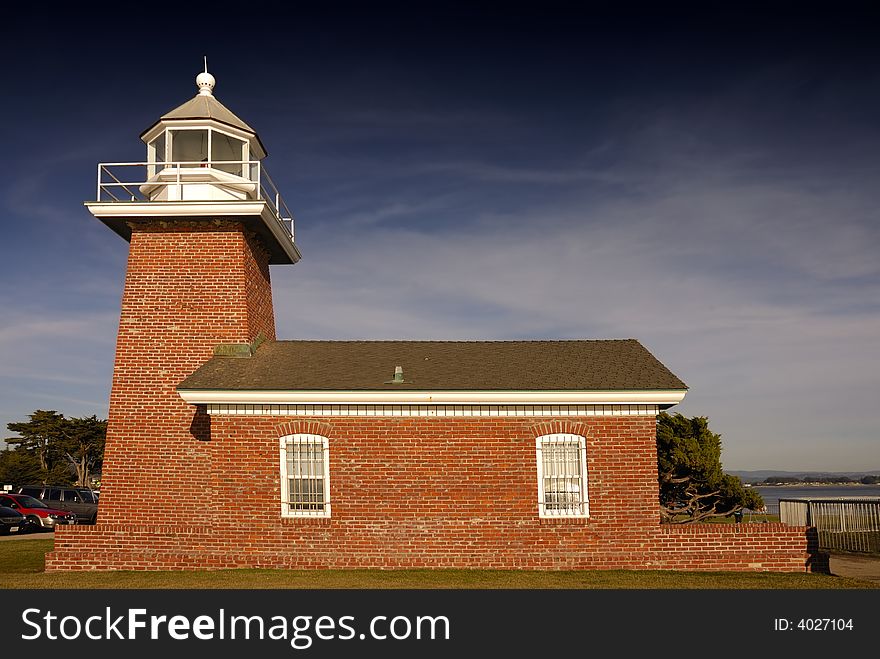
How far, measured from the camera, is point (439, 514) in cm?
1504

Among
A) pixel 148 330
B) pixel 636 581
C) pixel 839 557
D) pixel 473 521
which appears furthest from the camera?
pixel 148 330

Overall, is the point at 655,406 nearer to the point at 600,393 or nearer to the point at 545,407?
the point at 600,393

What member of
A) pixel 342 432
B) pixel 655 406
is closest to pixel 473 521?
pixel 342 432

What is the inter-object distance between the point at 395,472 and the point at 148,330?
6.56m

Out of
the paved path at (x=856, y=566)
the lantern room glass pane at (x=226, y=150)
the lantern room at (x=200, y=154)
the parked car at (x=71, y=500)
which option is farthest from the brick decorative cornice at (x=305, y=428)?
the parked car at (x=71, y=500)

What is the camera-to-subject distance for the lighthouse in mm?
16844

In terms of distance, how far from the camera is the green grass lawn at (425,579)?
12711 millimetres

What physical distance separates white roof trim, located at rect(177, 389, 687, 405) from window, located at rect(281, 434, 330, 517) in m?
0.82

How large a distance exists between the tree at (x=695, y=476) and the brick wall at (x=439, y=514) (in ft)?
26.9

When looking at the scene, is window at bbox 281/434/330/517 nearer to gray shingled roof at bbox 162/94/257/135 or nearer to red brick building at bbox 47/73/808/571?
red brick building at bbox 47/73/808/571

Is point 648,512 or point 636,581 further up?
point 648,512

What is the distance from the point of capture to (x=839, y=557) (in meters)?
16.3

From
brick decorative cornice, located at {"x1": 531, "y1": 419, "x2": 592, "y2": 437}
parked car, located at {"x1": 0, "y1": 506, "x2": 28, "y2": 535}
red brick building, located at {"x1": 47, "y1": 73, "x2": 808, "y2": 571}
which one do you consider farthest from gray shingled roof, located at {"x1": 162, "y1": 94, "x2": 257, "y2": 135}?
parked car, located at {"x1": 0, "y1": 506, "x2": 28, "y2": 535}

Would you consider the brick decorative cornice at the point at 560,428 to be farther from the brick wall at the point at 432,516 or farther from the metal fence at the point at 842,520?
the metal fence at the point at 842,520
